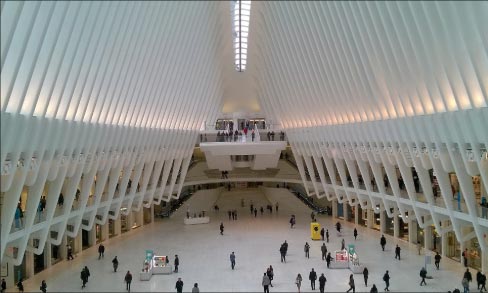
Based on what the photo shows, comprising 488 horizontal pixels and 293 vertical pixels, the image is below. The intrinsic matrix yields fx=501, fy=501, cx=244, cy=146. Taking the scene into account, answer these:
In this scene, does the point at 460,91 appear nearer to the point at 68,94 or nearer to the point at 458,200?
the point at 458,200

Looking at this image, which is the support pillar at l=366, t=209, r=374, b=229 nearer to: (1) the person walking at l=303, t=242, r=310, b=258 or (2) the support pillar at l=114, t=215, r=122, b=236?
(1) the person walking at l=303, t=242, r=310, b=258

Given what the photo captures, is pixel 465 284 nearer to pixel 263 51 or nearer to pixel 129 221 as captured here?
pixel 263 51

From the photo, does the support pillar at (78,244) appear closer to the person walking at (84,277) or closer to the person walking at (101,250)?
the person walking at (101,250)

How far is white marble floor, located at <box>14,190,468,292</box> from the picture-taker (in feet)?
67.9

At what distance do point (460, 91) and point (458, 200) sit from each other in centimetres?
744

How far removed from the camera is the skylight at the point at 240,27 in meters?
30.6

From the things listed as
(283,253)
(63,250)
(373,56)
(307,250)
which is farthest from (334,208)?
(373,56)

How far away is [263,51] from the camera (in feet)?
118

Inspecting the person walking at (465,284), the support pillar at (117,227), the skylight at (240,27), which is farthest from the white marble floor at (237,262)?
the skylight at (240,27)

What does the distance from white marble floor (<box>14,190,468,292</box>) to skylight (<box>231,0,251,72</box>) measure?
524 inches

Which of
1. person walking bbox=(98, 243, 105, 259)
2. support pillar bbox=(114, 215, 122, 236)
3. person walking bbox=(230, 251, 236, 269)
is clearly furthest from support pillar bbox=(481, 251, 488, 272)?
support pillar bbox=(114, 215, 122, 236)

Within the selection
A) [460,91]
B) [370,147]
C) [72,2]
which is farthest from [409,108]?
[72,2]

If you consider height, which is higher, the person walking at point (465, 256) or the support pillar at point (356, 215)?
the support pillar at point (356, 215)

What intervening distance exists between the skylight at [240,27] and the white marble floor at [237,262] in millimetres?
13315
